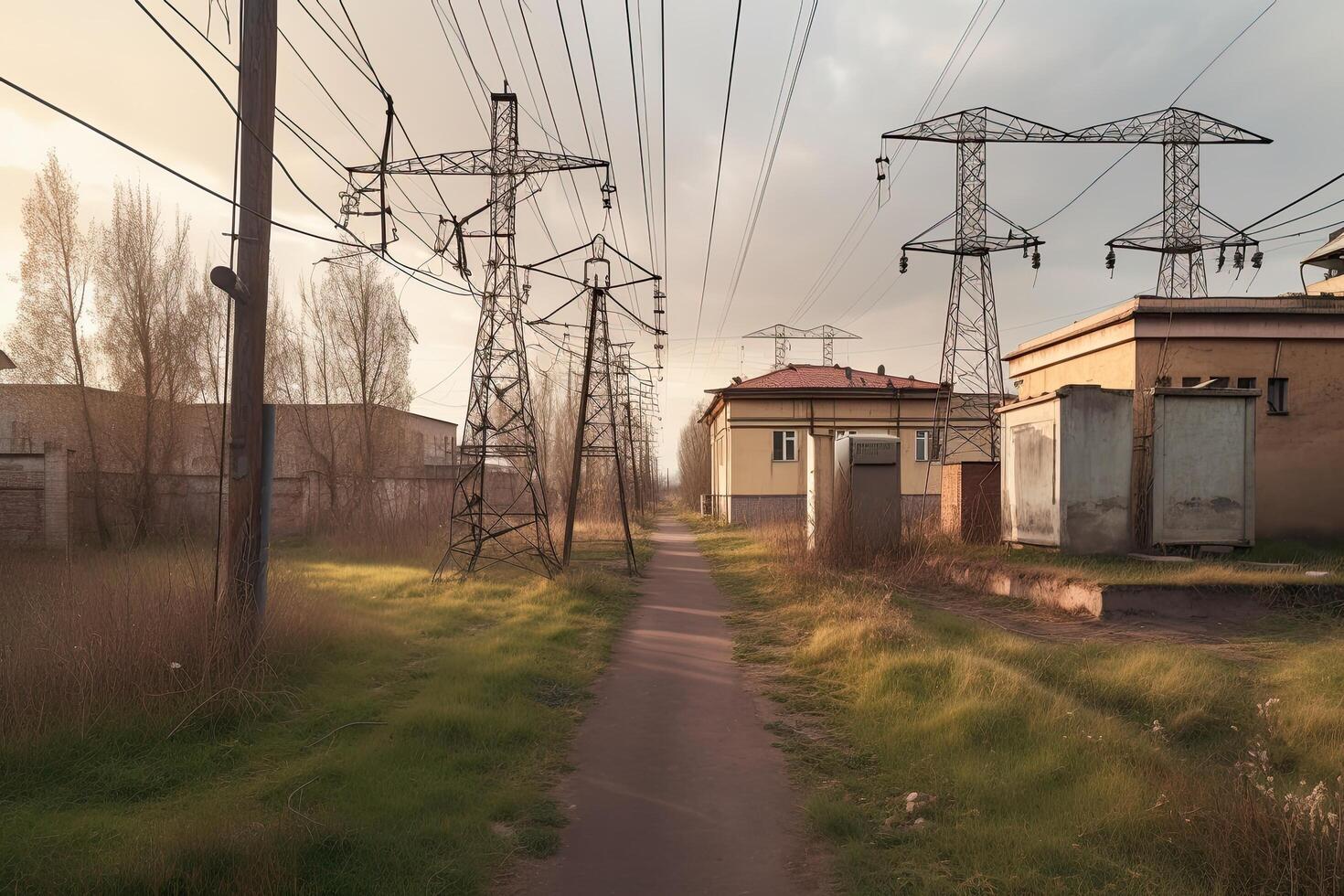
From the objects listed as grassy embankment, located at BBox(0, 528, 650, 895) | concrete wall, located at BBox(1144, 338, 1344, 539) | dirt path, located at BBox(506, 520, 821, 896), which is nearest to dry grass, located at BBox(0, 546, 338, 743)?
grassy embankment, located at BBox(0, 528, 650, 895)

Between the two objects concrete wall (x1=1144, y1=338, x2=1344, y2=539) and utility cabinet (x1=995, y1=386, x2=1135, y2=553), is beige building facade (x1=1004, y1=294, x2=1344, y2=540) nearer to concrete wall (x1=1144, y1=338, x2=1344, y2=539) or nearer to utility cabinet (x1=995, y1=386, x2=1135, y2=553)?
concrete wall (x1=1144, y1=338, x2=1344, y2=539)

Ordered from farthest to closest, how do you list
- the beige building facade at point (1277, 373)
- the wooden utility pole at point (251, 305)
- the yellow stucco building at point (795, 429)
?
1. the yellow stucco building at point (795, 429)
2. the beige building facade at point (1277, 373)
3. the wooden utility pole at point (251, 305)

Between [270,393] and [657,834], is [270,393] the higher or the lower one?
the higher one

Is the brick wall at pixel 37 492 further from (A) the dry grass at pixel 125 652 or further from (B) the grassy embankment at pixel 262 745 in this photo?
(A) the dry grass at pixel 125 652

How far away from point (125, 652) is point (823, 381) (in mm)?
35391

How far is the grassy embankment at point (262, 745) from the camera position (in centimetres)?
386

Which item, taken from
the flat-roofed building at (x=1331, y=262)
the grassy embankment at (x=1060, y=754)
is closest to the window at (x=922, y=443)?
the flat-roofed building at (x=1331, y=262)

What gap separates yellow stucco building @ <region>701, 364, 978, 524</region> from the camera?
36.5 m

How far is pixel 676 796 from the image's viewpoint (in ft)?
17.0

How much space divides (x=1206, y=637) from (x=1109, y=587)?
4.15ft

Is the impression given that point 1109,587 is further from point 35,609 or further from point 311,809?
→ point 35,609

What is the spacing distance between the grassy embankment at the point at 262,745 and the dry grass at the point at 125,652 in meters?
0.02

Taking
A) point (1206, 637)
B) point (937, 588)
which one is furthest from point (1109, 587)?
point (937, 588)

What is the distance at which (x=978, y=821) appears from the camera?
4543 mm
